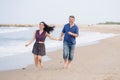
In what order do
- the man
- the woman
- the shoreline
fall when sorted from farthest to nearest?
the man < the woman < the shoreline

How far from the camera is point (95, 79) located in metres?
9.45

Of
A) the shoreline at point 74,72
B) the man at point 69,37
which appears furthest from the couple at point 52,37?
the shoreline at point 74,72

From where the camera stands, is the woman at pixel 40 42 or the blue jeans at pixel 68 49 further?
the blue jeans at pixel 68 49

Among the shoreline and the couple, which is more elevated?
the couple

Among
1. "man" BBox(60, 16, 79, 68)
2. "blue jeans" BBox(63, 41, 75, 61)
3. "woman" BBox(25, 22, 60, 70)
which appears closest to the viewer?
"woman" BBox(25, 22, 60, 70)

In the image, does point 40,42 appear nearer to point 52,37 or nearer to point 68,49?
point 52,37

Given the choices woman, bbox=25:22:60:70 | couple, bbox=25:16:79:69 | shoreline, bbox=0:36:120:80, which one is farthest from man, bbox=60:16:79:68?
woman, bbox=25:22:60:70

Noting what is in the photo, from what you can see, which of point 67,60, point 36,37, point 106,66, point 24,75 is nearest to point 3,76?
point 24,75

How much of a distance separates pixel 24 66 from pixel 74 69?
191 centimetres

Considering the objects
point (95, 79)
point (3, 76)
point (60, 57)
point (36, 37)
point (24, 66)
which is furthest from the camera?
point (60, 57)

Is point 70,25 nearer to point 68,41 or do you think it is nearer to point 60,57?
point 68,41

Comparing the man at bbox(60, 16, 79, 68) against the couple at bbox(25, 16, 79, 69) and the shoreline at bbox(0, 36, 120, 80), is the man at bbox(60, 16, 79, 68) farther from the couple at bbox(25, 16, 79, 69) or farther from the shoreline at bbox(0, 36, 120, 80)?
the shoreline at bbox(0, 36, 120, 80)

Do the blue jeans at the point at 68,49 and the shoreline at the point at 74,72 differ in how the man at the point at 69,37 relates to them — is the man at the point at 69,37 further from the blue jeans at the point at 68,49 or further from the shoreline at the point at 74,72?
the shoreline at the point at 74,72

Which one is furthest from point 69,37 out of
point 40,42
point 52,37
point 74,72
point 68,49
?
point 74,72
